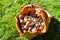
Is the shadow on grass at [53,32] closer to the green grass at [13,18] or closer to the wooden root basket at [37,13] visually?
the green grass at [13,18]

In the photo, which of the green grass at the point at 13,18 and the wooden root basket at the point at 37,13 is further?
the green grass at the point at 13,18

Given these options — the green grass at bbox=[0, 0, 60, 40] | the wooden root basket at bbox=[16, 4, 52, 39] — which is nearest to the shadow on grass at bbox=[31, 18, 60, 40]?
the green grass at bbox=[0, 0, 60, 40]

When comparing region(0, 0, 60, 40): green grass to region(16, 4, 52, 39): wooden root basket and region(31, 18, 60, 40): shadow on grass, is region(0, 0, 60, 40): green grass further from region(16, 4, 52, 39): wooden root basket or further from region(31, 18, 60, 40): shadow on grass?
region(16, 4, 52, 39): wooden root basket

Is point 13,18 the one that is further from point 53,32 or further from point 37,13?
point 53,32

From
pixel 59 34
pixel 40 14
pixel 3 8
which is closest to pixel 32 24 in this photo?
pixel 40 14

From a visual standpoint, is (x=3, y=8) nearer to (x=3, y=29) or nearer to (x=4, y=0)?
(x=4, y=0)

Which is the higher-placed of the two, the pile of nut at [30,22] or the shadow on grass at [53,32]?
the pile of nut at [30,22]

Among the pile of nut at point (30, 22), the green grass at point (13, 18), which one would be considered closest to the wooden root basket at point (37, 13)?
the pile of nut at point (30, 22)
